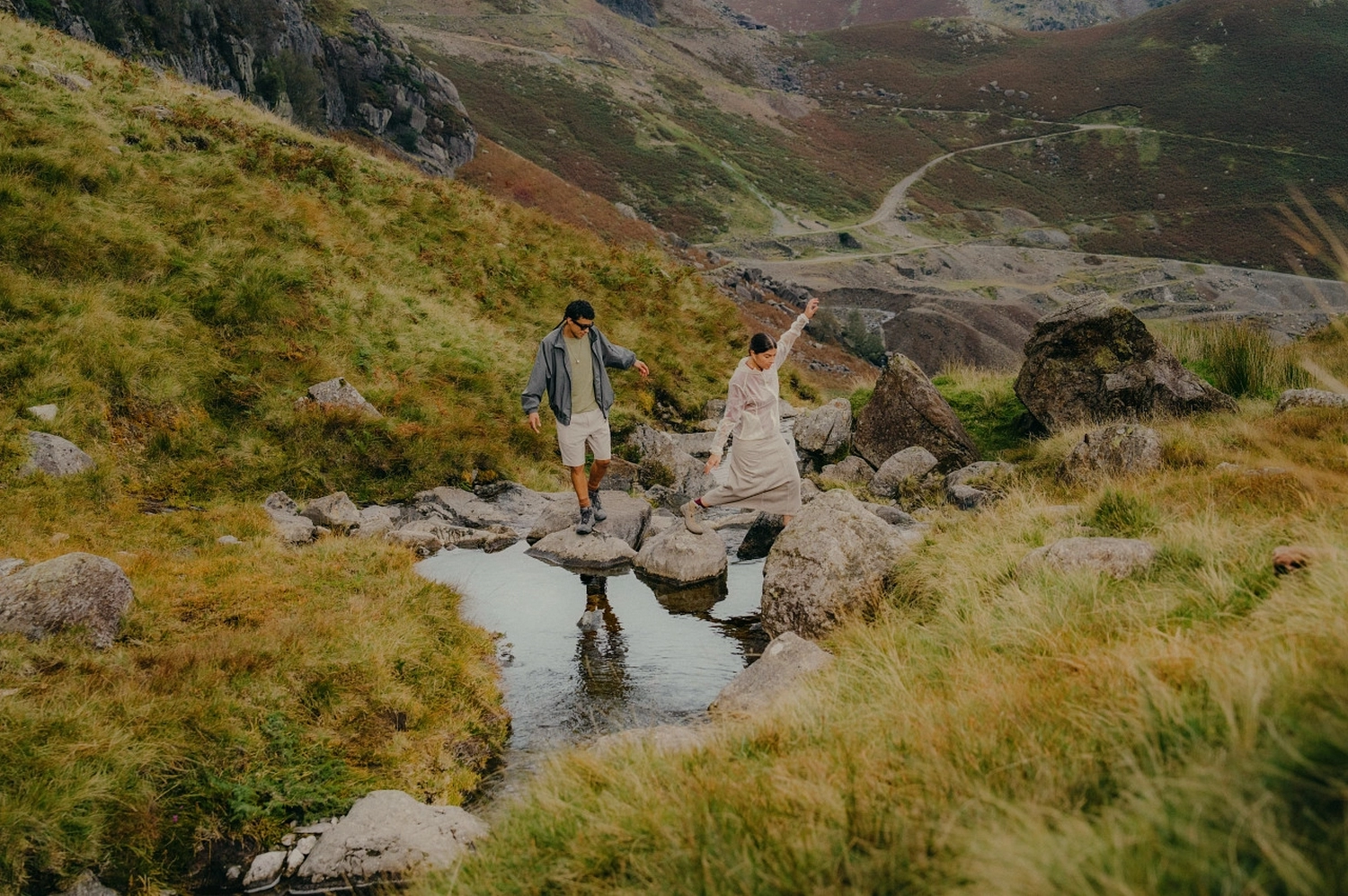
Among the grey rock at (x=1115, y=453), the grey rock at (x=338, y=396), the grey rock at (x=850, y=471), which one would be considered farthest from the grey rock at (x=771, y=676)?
the grey rock at (x=338, y=396)

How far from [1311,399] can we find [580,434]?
9333 mm

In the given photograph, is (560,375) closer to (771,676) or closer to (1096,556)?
(771,676)

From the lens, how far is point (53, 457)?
9.48m

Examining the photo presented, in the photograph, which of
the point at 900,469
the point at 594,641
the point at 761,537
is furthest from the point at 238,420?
the point at 900,469

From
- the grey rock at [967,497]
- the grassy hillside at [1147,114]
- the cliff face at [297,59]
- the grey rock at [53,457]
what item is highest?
the grassy hillside at [1147,114]

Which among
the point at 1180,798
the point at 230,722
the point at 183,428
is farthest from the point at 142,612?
the point at 1180,798

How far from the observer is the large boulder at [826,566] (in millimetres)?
7387

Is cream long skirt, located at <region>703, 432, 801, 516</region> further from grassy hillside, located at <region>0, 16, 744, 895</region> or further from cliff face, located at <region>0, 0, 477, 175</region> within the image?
cliff face, located at <region>0, 0, 477, 175</region>

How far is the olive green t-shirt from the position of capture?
420 inches

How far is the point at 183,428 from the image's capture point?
1156cm

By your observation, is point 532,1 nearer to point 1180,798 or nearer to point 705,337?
point 705,337

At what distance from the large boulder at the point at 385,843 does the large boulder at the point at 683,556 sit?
5.26m

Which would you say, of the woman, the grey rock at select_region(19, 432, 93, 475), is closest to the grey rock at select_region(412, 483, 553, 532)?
the woman

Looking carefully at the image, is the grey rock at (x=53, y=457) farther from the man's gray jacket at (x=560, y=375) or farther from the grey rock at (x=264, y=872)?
the grey rock at (x=264, y=872)
